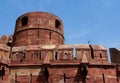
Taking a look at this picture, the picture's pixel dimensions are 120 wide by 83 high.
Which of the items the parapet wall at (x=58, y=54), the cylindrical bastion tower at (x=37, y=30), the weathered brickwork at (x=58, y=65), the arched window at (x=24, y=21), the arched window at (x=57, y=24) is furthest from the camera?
the arched window at (x=57, y=24)

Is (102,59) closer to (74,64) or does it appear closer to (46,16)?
(74,64)

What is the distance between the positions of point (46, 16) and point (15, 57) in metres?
5.03

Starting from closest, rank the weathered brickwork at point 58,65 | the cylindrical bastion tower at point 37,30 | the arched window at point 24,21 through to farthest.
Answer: the weathered brickwork at point 58,65 → the cylindrical bastion tower at point 37,30 → the arched window at point 24,21

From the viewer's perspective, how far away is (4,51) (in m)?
16.1

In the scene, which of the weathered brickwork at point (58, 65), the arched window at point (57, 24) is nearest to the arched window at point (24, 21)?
the arched window at point (57, 24)

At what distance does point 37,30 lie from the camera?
62.7 feet

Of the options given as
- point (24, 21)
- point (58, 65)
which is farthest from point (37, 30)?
point (58, 65)

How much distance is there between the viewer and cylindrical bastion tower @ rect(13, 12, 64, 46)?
739 inches

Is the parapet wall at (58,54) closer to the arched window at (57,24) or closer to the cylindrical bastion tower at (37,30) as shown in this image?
the cylindrical bastion tower at (37,30)

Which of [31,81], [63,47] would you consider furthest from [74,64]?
[31,81]

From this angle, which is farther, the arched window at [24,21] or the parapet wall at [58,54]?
the arched window at [24,21]

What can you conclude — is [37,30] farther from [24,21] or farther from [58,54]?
[58,54]

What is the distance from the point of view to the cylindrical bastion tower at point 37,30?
1877 centimetres

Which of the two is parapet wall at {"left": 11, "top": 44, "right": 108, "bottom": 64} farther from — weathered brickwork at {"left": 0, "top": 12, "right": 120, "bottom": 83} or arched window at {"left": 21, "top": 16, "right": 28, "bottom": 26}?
arched window at {"left": 21, "top": 16, "right": 28, "bottom": 26}
